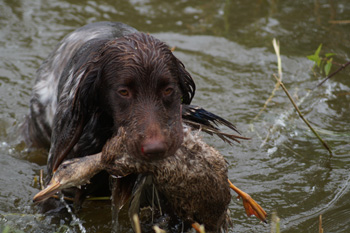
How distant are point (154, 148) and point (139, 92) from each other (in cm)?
53

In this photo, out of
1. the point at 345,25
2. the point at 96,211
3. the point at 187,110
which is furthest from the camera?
the point at 345,25

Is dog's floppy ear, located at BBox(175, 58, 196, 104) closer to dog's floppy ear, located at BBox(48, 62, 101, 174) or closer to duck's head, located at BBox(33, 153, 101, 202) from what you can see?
dog's floppy ear, located at BBox(48, 62, 101, 174)

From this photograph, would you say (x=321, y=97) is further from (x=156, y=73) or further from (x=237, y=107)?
(x=156, y=73)

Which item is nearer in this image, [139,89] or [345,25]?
[139,89]

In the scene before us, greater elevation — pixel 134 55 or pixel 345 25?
pixel 134 55

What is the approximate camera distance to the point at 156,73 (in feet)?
11.0

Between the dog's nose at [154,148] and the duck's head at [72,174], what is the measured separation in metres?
0.36

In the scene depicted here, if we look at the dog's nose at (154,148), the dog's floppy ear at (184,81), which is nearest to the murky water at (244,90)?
the dog's floppy ear at (184,81)

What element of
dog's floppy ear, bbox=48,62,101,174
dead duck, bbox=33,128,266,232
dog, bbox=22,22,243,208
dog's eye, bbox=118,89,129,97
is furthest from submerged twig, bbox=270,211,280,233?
dog's floppy ear, bbox=48,62,101,174

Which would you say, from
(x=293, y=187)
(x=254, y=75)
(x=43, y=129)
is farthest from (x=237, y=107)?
(x=43, y=129)

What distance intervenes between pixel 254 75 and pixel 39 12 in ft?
11.4

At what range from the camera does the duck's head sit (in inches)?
117

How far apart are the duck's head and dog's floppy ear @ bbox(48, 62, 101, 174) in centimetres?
58

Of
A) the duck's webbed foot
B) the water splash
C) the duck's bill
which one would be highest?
the duck's bill
